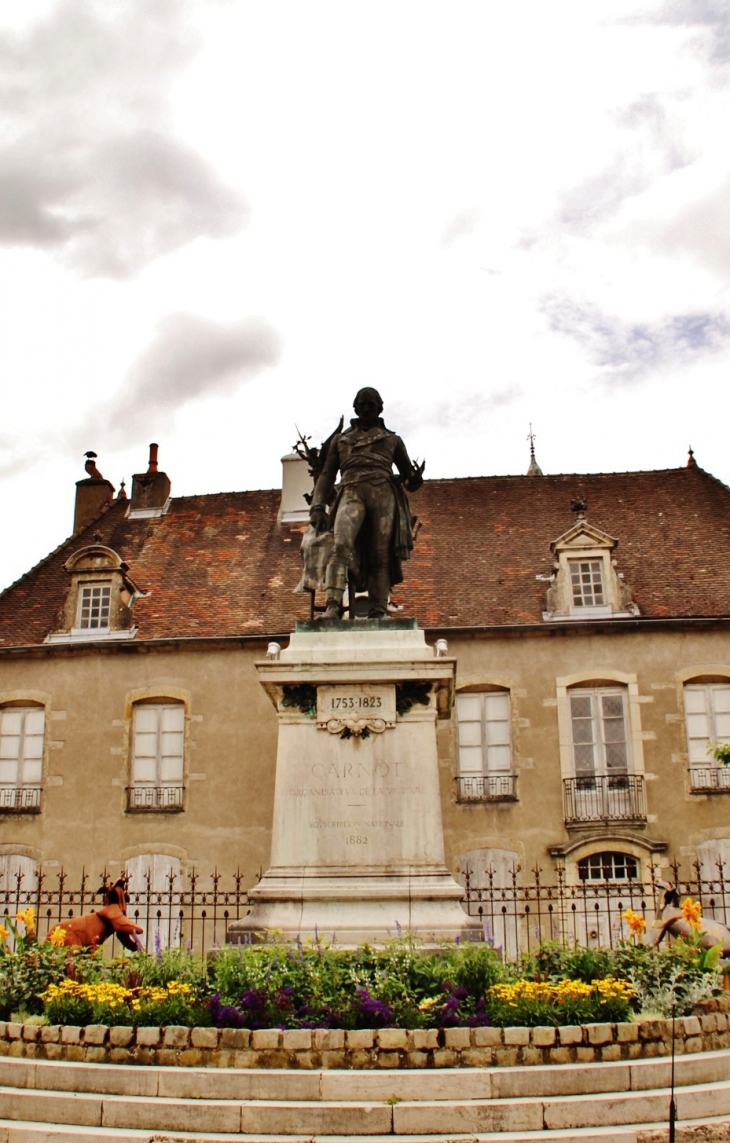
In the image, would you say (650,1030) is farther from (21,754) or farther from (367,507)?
(21,754)

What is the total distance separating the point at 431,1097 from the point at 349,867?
2704 millimetres

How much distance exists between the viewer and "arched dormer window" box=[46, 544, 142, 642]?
71.1 ft

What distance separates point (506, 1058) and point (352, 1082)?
0.91 metres

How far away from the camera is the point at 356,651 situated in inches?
364

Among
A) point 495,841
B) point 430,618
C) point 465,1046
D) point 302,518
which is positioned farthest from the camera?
point 302,518

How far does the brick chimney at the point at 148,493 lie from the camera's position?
25.5 metres

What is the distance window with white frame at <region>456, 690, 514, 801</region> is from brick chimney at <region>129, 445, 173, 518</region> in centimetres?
892

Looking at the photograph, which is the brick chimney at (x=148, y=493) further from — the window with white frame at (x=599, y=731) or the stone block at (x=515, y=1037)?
the stone block at (x=515, y=1037)

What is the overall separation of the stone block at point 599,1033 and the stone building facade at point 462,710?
1294 centimetres

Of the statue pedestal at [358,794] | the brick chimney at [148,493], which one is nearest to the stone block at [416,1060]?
the statue pedestal at [358,794]

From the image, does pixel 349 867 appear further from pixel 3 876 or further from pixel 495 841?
pixel 3 876

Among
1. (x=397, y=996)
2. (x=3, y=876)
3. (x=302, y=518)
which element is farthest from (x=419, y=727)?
(x=302, y=518)

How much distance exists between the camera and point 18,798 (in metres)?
20.8

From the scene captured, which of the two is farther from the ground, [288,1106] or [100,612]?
[100,612]
